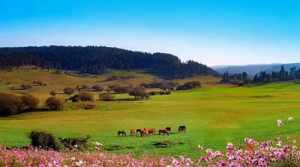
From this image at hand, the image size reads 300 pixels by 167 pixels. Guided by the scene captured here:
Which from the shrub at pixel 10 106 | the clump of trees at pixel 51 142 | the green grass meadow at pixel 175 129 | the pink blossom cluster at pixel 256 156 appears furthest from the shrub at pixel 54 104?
the pink blossom cluster at pixel 256 156

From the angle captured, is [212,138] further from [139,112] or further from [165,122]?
[139,112]

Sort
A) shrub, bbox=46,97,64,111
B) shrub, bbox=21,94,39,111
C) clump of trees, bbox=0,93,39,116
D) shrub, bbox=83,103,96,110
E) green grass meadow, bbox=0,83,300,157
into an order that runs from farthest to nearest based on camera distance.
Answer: shrub, bbox=83,103,96,110 → shrub, bbox=46,97,64,111 → shrub, bbox=21,94,39,111 → clump of trees, bbox=0,93,39,116 → green grass meadow, bbox=0,83,300,157

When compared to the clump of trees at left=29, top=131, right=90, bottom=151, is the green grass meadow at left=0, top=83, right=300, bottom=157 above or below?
below

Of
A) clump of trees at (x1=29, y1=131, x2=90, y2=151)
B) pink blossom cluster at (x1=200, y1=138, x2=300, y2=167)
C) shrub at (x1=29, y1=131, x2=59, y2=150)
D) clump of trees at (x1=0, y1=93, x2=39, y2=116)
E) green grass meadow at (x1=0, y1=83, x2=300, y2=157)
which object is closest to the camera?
pink blossom cluster at (x1=200, y1=138, x2=300, y2=167)

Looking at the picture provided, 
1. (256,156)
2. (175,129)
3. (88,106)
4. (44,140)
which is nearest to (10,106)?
(88,106)

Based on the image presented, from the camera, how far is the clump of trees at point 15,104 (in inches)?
2729

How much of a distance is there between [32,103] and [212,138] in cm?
4154

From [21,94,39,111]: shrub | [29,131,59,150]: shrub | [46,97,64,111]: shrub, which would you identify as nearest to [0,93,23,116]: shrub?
[21,94,39,111]: shrub

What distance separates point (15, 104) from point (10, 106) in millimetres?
1584

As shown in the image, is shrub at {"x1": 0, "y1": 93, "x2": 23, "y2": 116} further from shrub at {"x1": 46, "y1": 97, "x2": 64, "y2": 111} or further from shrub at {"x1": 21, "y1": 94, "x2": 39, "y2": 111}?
shrub at {"x1": 46, "y1": 97, "x2": 64, "y2": 111}

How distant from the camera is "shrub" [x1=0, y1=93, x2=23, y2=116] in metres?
69.1

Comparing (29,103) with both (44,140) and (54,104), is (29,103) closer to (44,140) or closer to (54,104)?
(54,104)

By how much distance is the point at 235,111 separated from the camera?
6456cm

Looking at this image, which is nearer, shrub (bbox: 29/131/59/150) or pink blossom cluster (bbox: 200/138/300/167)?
pink blossom cluster (bbox: 200/138/300/167)
